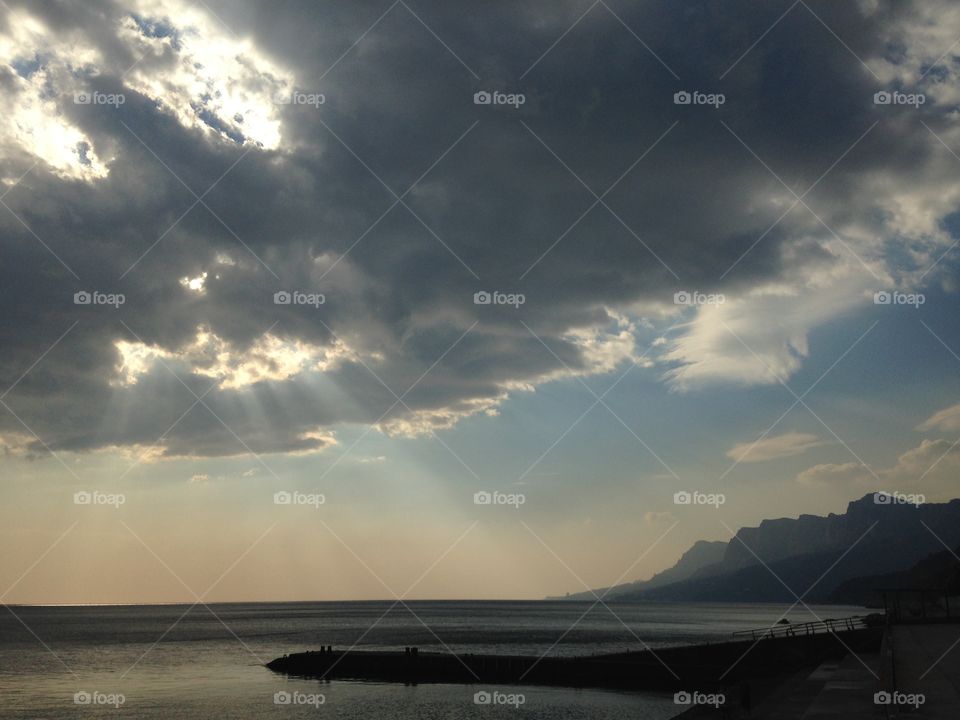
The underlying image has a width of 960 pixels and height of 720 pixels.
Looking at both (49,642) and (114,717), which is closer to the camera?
(114,717)

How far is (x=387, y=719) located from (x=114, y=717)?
1773cm

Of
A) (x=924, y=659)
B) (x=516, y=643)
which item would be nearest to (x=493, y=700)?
(x=924, y=659)

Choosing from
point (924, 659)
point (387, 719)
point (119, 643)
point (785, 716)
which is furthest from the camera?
point (119, 643)

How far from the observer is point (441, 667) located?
206 feet

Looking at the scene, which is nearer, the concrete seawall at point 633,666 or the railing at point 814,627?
the concrete seawall at point 633,666

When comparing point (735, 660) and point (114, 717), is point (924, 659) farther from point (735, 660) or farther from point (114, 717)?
point (114, 717)

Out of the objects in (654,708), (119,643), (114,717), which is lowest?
(654,708)

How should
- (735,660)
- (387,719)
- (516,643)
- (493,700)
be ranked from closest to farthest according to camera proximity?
(387,719)
(493,700)
(735,660)
(516,643)

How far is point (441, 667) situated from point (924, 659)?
132 ft

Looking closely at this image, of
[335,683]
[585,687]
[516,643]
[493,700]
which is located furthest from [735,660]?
[516,643]

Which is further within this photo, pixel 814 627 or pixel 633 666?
pixel 814 627

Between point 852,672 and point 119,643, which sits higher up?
point 119,643

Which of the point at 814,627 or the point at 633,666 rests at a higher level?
the point at 814,627

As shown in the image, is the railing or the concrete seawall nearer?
the concrete seawall
